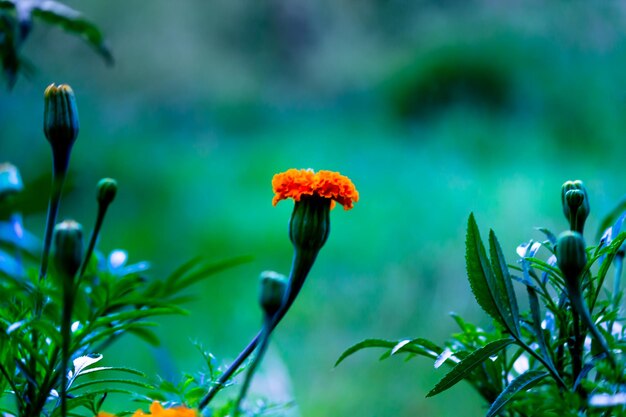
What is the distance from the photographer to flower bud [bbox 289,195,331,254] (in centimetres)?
27

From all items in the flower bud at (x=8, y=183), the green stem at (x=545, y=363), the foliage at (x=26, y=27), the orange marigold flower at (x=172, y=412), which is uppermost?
the foliage at (x=26, y=27)

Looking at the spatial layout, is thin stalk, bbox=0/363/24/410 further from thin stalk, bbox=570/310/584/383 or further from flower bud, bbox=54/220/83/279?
thin stalk, bbox=570/310/584/383

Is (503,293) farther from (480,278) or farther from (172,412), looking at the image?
(172,412)

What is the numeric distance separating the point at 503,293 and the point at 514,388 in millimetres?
32

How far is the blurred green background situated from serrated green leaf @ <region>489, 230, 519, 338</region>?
0.75 meters

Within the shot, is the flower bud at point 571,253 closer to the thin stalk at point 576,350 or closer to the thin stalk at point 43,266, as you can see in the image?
the thin stalk at point 576,350

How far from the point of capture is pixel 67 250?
0.67 ft

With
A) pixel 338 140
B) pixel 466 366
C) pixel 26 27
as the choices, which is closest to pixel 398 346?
pixel 466 366

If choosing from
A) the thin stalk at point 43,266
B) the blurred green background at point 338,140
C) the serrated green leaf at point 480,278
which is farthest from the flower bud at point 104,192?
the blurred green background at point 338,140

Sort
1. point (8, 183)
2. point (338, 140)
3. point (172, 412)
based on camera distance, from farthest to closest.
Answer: point (338, 140), point (8, 183), point (172, 412)

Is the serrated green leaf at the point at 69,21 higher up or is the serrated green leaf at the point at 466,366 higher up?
the serrated green leaf at the point at 69,21

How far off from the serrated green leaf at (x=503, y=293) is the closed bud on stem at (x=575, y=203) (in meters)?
0.04

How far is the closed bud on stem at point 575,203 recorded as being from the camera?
0.87 feet

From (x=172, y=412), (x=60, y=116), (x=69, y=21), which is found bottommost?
(x=172, y=412)
